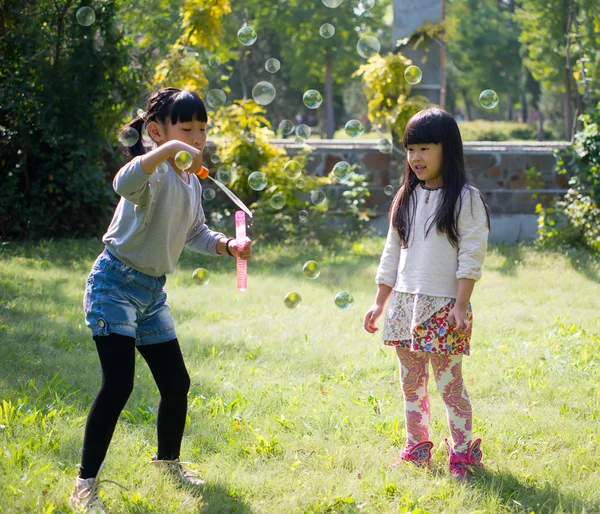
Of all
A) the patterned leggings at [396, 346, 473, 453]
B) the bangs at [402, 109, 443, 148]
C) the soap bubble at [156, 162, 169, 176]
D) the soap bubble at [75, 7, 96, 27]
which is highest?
the soap bubble at [75, 7, 96, 27]

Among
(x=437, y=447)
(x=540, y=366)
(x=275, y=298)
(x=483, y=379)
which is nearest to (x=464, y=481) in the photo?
(x=437, y=447)

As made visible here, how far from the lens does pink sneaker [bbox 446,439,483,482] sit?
325 centimetres

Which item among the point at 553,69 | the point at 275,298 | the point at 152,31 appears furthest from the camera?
the point at 553,69

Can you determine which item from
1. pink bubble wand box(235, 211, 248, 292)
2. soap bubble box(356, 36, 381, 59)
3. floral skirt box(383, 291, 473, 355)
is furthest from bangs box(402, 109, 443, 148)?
soap bubble box(356, 36, 381, 59)

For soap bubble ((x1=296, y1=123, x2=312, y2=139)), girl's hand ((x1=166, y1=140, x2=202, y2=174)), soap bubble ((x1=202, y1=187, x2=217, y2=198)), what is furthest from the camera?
soap bubble ((x1=296, y1=123, x2=312, y2=139))

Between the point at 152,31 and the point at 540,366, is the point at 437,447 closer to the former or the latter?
the point at 540,366

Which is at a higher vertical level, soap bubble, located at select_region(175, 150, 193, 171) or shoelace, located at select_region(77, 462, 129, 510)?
soap bubble, located at select_region(175, 150, 193, 171)

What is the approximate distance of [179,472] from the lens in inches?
125

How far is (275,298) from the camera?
263 inches

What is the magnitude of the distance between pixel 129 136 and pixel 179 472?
141 cm

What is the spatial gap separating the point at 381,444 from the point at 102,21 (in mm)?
7083

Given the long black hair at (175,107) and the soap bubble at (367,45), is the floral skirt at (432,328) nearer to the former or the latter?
the long black hair at (175,107)

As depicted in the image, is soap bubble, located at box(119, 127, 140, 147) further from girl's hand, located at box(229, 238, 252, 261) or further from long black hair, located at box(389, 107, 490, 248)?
long black hair, located at box(389, 107, 490, 248)

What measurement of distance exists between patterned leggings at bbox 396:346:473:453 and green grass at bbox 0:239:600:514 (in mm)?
161
